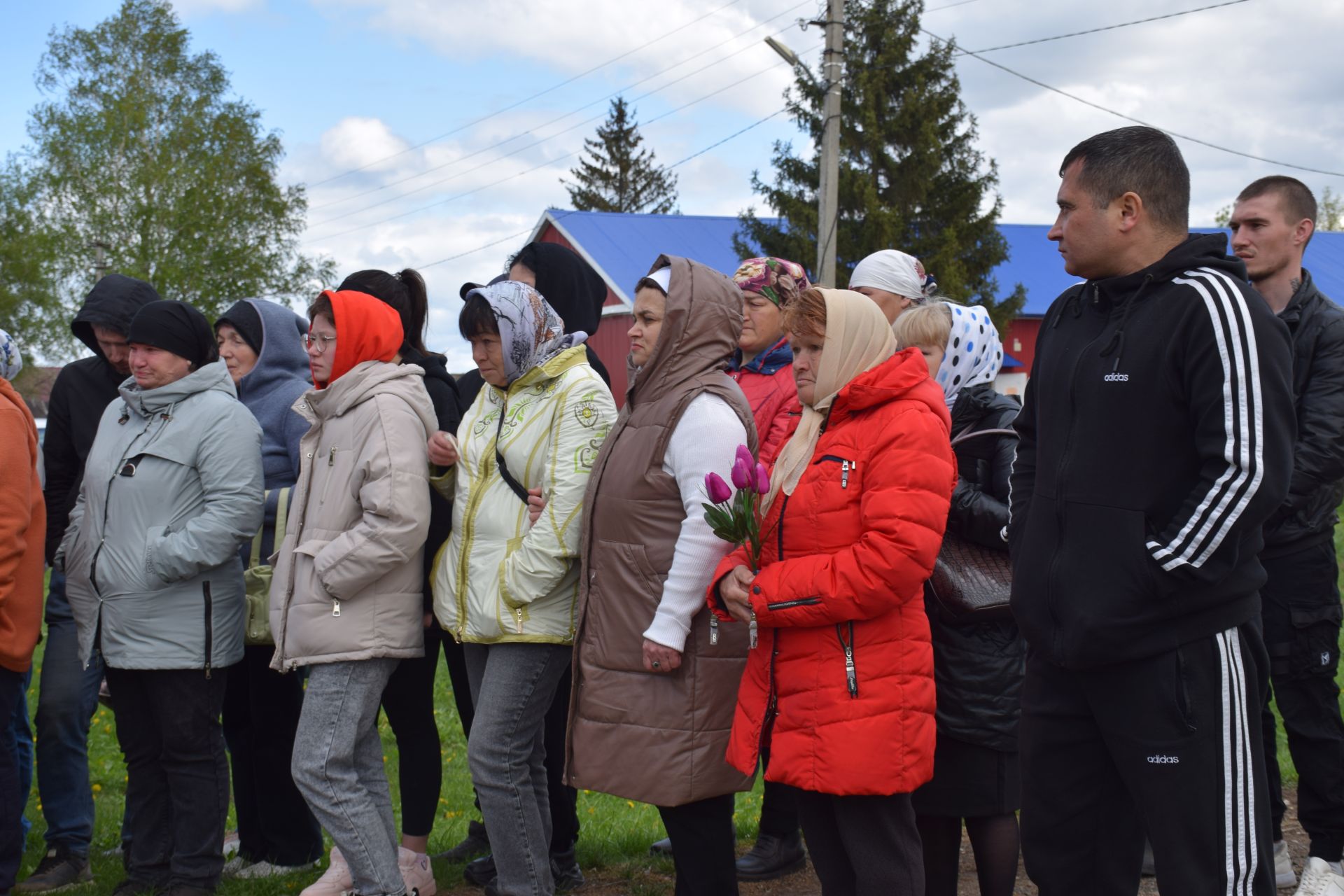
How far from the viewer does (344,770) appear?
401 cm

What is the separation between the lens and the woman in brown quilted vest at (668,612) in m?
3.49

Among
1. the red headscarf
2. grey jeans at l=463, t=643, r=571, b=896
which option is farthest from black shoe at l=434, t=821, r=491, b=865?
the red headscarf

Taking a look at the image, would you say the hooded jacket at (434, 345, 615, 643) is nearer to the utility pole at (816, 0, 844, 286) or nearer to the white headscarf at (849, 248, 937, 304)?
the white headscarf at (849, 248, 937, 304)

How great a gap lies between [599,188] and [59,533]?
56.6 m

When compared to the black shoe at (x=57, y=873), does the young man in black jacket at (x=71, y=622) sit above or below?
above

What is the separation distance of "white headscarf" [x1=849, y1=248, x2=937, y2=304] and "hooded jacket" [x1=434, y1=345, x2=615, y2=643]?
1228mm

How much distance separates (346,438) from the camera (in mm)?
4137

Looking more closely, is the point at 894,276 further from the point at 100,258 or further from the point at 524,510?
the point at 100,258

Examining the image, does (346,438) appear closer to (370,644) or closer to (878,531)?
(370,644)

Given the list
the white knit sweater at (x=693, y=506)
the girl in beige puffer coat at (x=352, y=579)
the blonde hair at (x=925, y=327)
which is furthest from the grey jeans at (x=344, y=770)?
the blonde hair at (x=925, y=327)

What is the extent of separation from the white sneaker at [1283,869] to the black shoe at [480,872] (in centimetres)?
285

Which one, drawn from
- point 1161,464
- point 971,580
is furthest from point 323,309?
point 1161,464

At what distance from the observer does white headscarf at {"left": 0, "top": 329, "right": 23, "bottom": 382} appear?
5.00 meters

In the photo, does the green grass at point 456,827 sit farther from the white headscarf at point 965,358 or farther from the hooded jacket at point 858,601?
the white headscarf at point 965,358
